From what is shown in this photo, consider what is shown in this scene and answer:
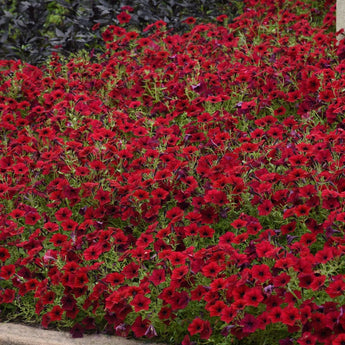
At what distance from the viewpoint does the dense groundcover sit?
2953mm

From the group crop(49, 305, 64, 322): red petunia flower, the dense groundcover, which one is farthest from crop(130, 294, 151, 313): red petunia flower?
crop(49, 305, 64, 322): red petunia flower

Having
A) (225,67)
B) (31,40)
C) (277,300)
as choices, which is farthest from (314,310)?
(31,40)

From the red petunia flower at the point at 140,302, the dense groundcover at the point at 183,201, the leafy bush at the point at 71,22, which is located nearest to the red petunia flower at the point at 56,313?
the dense groundcover at the point at 183,201

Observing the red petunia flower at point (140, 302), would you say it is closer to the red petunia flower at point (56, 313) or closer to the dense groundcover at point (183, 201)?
the dense groundcover at point (183, 201)

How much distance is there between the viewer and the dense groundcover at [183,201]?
9.69 ft

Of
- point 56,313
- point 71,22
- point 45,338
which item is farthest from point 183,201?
point 71,22

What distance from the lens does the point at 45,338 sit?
10.2 ft

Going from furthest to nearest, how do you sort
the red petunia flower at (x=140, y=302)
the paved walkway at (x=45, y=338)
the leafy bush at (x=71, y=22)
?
the leafy bush at (x=71, y=22) → the paved walkway at (x=45, y=338) → the red petunia flower at (x=140, y=302)

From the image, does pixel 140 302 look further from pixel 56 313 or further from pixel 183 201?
pixel 183 201

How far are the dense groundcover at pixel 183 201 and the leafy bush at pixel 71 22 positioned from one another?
1223 millimetres

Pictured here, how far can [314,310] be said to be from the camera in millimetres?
2779

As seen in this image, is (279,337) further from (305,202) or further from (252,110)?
(252,110)

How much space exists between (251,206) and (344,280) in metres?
0.95

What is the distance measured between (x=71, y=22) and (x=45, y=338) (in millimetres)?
4670
